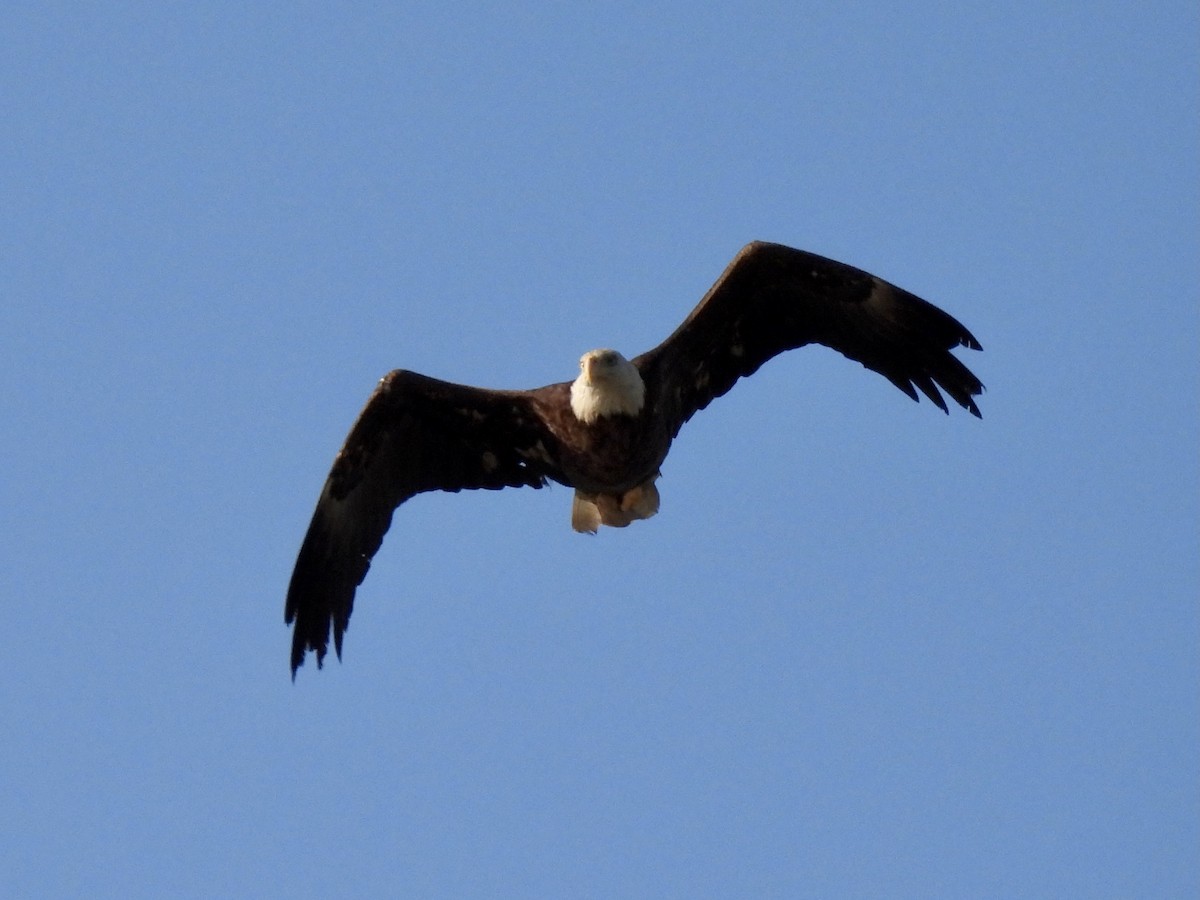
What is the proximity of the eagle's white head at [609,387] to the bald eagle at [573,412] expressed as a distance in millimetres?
180

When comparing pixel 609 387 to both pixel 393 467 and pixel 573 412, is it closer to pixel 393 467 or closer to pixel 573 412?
pixel 573 412

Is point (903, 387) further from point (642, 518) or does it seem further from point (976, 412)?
point (642, 518)

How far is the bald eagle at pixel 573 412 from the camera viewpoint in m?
11.6

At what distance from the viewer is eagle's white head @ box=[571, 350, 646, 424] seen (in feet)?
36.7

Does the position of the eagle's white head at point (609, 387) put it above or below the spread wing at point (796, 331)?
below

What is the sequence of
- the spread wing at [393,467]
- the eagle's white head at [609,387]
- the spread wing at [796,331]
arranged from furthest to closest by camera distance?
1. the spread wing at [393,467]
2. the spread wing at [796,331]
3. the eagle's white head at [609,387]

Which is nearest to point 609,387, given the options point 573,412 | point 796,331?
point 573,412

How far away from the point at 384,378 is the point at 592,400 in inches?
46.0

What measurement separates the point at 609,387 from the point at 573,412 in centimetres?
32

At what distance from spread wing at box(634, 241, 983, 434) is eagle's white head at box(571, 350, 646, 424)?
0.23 m

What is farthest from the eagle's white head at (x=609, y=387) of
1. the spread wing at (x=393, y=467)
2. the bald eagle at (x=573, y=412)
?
the spread wing at (x=393, y=467)

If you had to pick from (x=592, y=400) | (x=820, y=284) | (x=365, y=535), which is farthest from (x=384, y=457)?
(x=820, y=284)

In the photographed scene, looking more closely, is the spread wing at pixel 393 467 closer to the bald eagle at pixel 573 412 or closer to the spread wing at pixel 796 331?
the bald eagle at pixel 573 412

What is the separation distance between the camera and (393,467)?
11.9m
